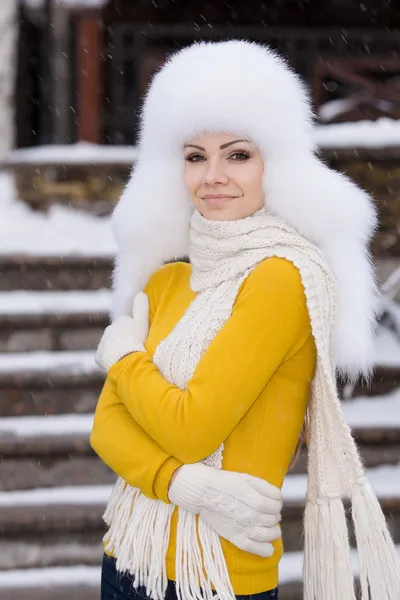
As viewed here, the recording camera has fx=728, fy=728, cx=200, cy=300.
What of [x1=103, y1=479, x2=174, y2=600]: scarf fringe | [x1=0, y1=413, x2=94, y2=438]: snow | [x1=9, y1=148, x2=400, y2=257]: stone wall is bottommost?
[x1=103, y1=479, x2=174, y2=600]: scarf fringe

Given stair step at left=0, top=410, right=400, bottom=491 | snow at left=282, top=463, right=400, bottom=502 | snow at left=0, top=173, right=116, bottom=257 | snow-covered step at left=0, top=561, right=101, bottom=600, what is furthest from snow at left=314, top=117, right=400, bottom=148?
snow-covered step at left=0, top=561, right=101, bottom=600

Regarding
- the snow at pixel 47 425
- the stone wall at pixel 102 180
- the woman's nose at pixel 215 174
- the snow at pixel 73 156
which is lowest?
the snow at pixel 47 425

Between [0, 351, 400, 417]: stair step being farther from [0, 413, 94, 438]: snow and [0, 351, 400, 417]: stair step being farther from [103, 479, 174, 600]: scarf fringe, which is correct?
[103, 479, 174, 600]: scarf fringe

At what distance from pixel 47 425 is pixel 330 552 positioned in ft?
6.49

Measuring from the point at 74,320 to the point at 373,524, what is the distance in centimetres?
246

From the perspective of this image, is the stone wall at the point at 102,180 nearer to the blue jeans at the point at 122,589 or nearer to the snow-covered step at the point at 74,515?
the snow-covered step at the point at 74,515

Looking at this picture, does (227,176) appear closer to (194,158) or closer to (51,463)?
(194,158)

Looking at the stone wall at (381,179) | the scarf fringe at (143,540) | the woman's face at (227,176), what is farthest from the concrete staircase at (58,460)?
the woman's face at (227,176)

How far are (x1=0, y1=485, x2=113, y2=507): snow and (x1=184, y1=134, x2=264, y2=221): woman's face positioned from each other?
1810 millimetres

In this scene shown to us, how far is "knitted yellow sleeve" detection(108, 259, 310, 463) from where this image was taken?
1318mm

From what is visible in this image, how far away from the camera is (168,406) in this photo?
4.42 ft

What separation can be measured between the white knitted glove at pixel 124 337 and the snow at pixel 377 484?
1508mm

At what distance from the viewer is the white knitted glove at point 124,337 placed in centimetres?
152

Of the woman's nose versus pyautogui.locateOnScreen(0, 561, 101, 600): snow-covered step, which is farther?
pyautogui.locateOnScreen(0, 561, 101, 600): snow-covered step
